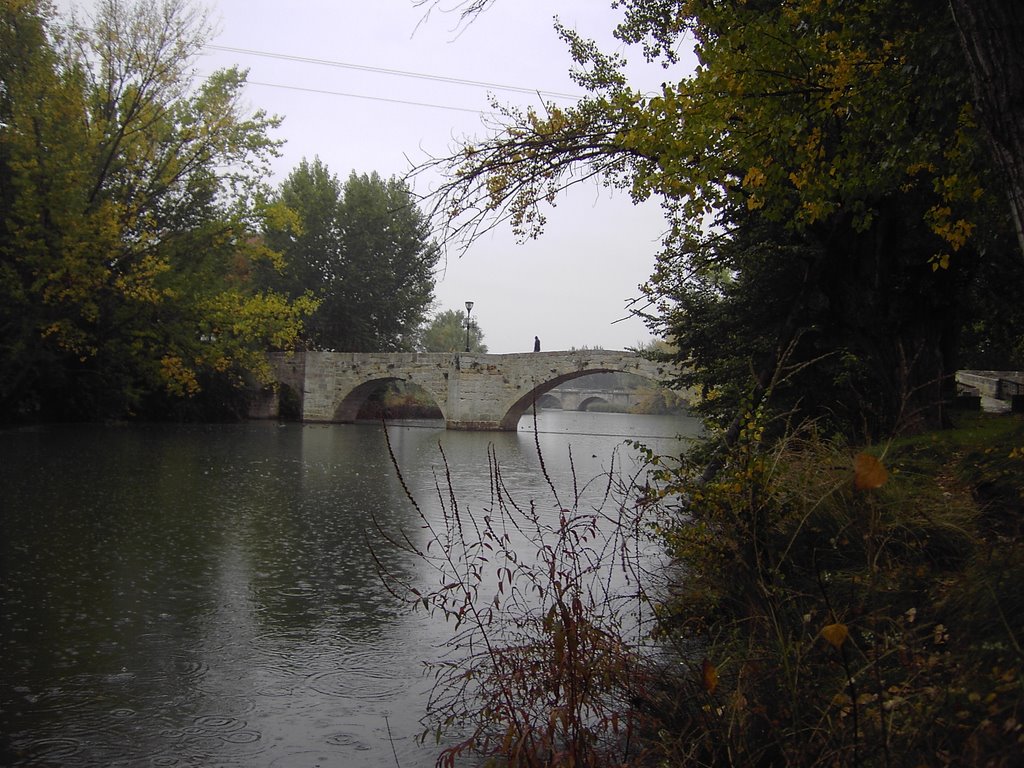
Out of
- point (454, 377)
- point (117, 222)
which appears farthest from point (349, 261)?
point (117, 222)

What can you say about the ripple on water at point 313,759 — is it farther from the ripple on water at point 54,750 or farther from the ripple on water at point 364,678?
the ripple on water at point 54,750

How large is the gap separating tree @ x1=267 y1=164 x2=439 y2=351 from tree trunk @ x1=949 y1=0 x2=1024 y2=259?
1254 inches

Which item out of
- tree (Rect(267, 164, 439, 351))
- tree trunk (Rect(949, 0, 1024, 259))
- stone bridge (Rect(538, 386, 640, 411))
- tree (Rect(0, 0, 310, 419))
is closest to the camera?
tree trunk (Rect(949, 0, 1024, 259))

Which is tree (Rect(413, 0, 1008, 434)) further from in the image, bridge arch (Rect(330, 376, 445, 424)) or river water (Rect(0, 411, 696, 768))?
bridge arch (Rect(330, 376, 445, 424))

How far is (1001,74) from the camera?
2680 mm

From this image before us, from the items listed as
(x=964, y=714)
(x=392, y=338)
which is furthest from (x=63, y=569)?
(x=392, y=338)

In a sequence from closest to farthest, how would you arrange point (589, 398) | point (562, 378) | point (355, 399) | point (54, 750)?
1. point (54, 750)
2. point (562, 378)
3. point (355, 399)
4. point (589, 398)

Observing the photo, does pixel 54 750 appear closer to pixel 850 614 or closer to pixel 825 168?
pixel 850 614

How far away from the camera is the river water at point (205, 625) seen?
3248 mm

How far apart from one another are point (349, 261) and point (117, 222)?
1753 centimetres

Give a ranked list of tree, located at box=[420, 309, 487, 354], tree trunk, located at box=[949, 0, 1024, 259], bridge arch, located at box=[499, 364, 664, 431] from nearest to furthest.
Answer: tree trunk, located at box=[949, 0, 1024, 259]
bridge arch, located at box=[499, 364, 664, 431]
tree, located at box=[420, 309, 487, 354]

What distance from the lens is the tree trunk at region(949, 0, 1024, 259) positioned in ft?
8.72

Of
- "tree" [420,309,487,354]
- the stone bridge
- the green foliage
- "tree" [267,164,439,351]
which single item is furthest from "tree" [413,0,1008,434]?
the stone bridge

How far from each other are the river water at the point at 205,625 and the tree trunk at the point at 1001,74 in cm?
205
